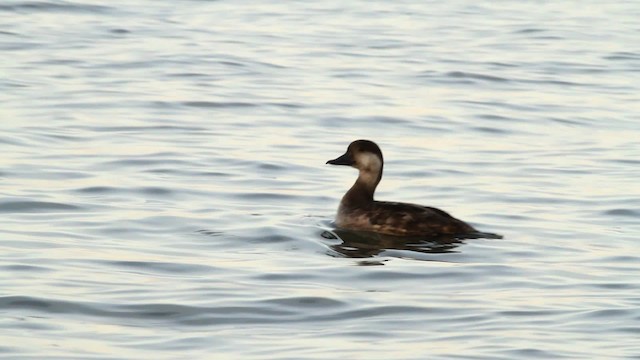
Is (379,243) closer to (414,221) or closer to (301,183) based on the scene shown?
(414,221)

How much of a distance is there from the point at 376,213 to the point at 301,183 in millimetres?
2169

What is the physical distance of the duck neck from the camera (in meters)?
13.8

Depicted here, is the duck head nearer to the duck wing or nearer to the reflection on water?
the duck wing

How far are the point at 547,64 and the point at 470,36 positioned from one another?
334cm

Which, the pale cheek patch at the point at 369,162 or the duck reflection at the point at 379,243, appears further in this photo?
the pale cheek patch at the point at 369,162

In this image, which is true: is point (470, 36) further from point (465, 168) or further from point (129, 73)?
point (465, 168)

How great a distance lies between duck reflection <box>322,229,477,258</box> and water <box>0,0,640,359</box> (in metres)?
0.04

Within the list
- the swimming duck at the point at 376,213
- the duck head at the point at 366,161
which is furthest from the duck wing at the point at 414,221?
the duck head at the point at 366,161

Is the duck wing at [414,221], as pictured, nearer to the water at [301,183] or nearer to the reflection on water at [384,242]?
the reflection on water at [384,242]

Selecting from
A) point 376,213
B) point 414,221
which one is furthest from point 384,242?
point 376,213

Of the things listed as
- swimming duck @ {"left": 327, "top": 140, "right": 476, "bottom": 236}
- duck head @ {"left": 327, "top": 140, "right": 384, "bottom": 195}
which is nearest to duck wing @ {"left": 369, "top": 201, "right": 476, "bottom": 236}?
swimming duck @ {"left": 327, "top": 140, "right": 476, "bottom": 236}

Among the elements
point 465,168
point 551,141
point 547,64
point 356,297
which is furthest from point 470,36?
point 356,297

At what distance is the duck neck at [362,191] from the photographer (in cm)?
1375

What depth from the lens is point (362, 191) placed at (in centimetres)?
1406
